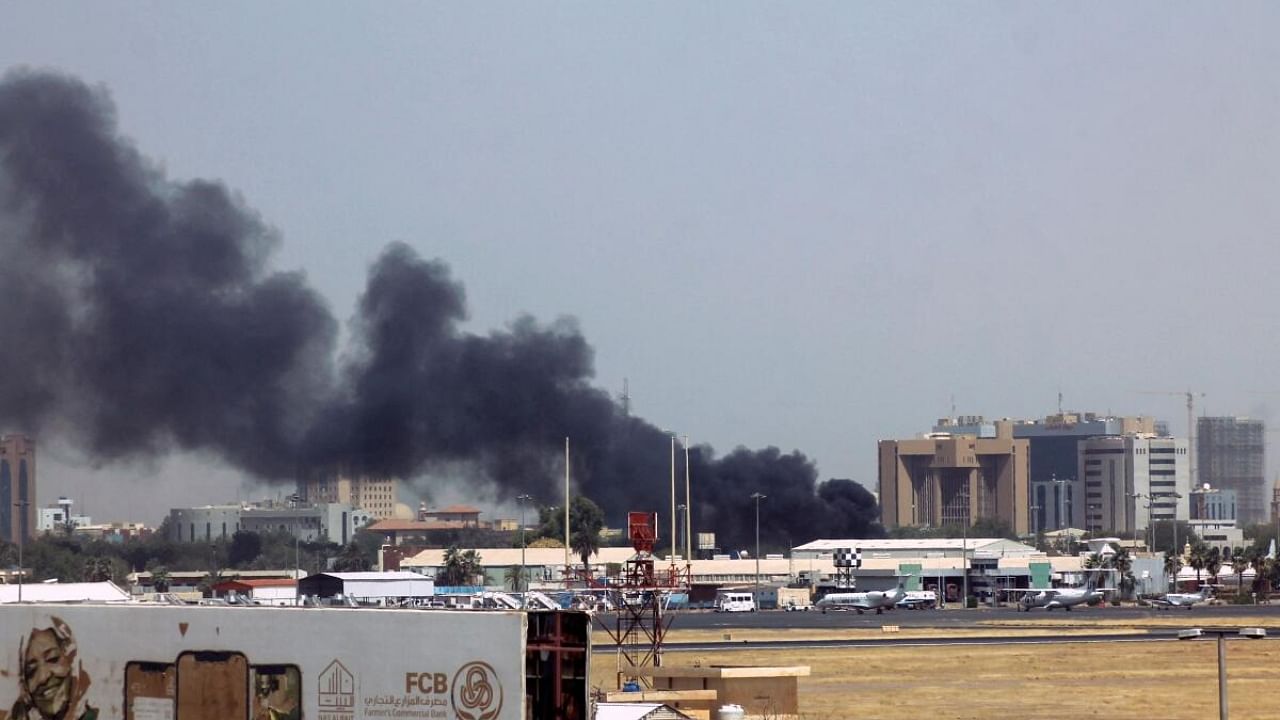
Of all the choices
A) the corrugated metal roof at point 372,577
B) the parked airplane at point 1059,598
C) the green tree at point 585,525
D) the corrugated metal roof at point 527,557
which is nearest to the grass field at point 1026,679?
the parked airplane at point 1059,598

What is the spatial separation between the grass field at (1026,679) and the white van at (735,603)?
183 ft

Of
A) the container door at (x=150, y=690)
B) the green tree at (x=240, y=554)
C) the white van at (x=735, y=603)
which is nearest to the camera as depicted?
the container door at (x=150, y=690)

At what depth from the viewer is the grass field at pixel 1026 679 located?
4916 cm

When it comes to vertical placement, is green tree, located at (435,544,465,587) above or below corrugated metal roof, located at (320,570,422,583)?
below

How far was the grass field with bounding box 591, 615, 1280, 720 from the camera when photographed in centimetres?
4916

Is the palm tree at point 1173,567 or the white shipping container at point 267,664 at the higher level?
the white shipping container at point 267,664

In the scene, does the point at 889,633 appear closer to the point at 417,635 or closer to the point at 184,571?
the point at 417,635

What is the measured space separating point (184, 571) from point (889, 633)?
120 m

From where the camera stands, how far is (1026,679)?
57875mm

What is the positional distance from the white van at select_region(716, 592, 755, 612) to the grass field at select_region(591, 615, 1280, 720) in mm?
55894

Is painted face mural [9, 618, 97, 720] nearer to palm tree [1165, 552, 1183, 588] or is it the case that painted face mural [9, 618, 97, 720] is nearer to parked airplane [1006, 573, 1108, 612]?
parked airplane [1006, 573, 1108, 612]

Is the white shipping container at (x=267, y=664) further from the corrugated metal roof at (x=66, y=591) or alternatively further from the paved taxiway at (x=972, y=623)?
the paved taxiway at (x=972, y=623)

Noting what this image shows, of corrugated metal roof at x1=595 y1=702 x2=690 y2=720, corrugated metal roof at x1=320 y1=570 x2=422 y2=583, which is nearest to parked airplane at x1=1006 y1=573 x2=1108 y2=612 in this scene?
corrugated metal roof at x1=320 y1=570 x2=422 y2=583

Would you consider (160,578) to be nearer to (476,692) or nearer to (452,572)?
(452,572)
